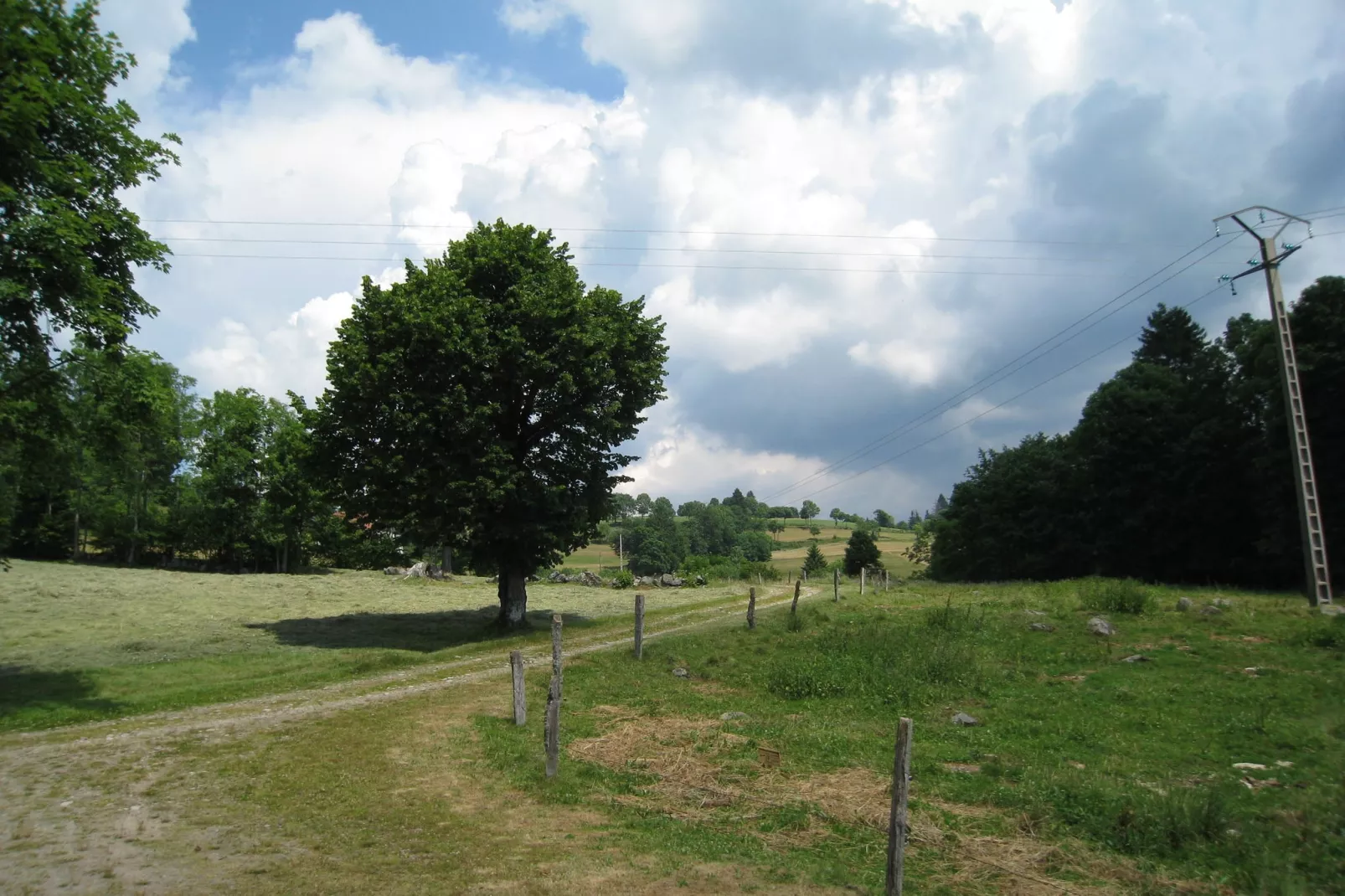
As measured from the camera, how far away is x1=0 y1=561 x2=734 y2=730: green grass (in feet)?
65.4

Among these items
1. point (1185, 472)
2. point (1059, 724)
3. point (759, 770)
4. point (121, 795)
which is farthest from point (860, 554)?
point (121, 795)

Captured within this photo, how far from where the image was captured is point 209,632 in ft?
100

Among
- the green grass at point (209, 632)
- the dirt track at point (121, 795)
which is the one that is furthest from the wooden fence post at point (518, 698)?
the green grass at point (209, 632)

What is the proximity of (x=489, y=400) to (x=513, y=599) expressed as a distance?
8.56 m

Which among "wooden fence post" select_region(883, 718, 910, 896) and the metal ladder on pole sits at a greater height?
the metal ladder on pole

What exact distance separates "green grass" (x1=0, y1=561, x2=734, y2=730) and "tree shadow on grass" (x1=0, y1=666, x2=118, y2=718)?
4 cm

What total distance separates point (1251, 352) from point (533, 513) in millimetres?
45673

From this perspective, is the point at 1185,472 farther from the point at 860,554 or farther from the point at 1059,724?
the point at 1059,724

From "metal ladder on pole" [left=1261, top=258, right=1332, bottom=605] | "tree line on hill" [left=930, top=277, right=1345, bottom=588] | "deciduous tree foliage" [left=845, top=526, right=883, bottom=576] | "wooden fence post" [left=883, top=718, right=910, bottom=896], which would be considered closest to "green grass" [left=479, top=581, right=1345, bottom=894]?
"wooden fence post" [left=883, top=718, right=910, bottom=896]

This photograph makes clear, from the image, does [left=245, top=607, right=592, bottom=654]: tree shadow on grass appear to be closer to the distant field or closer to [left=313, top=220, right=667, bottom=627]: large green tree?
[left=313, top=220, right=667, bottom=627]: large green tree

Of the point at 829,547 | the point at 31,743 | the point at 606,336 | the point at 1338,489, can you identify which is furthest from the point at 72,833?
the point at 829,547

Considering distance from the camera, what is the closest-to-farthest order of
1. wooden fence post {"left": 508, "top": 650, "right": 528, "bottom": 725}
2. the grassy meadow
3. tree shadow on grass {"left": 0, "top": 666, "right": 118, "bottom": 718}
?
the grassy meadow, wooden fence post {"left": 508, "top": 650, "right": 528, "bottom": 725}, tree shadow on grass {"left": 0, "top": 666, "right": 118, "bottom": 718}

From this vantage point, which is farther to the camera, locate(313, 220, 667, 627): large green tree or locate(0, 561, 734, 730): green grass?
locate(313, 220, 667, 627): large green tree

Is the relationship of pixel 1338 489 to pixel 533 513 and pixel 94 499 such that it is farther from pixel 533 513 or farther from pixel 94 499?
pixel 94 499
